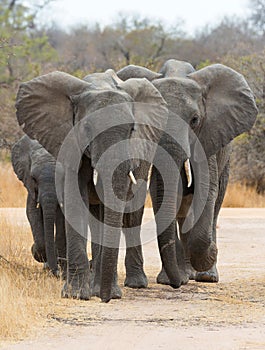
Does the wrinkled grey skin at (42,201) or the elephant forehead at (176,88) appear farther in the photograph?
the wrinkled grey skin at (42,201)

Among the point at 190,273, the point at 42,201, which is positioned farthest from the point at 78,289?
the point at 190,273

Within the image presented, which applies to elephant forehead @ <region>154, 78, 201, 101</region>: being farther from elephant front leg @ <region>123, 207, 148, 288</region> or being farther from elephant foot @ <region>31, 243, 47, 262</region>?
elephant foot @ <region>31, 243, 47, 262</region>

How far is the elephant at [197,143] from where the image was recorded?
7.49 m

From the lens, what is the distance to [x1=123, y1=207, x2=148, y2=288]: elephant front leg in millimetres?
8102

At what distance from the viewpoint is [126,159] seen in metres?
6.69

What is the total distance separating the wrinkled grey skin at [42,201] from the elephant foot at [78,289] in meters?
0.96

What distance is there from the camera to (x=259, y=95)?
18750 mm

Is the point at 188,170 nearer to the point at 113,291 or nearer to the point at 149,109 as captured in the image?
the point at 149,109

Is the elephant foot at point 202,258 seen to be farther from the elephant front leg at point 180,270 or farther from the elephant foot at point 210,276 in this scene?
the elephant foot at point 210,276

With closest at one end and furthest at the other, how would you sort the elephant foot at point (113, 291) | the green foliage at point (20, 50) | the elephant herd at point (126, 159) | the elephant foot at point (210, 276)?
the elephant herd at point (126, 159)
the elephant foot at point (113, 291)
the elephant foot at point (210, 276)
the green foliage at point (20, 50)

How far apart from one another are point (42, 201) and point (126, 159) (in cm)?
186

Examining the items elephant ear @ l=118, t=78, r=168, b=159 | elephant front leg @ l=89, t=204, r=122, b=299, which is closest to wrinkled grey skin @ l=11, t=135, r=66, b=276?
elephant front leg @ l=89, t=204, r=122, b=299

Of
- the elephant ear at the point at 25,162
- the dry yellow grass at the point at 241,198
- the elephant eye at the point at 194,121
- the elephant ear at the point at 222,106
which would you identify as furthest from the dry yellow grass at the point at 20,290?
the dry yellow grass at the point at 241,198

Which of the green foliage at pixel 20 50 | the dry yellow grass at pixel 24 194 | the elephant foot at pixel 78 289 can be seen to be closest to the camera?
the elephant foot at pixel 78 289
